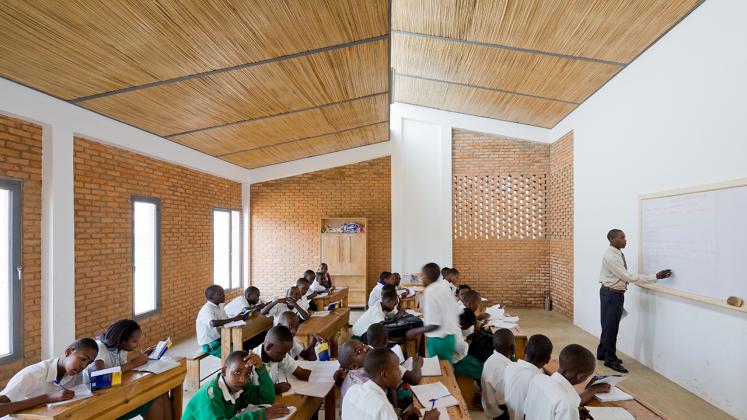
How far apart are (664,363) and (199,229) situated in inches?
319

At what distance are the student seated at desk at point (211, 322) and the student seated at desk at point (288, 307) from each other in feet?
1.47

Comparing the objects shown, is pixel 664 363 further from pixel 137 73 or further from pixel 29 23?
pixel 29 23

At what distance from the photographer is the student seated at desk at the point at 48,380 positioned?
2.59 m

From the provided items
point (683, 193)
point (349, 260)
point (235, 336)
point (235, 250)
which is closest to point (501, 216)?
point (349, 260)

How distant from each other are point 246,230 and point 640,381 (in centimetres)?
875

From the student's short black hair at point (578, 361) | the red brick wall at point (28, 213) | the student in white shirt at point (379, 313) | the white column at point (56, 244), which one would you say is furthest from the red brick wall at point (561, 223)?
the red brick wall at point (28, 213)

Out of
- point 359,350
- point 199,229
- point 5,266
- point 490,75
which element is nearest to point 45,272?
point 5,266

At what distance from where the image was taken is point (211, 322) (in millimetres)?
4941

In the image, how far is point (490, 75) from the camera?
7387 mm

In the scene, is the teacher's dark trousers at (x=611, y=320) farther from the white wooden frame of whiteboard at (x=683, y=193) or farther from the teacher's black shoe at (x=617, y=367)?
the white wooden frame of whiteboard at (x=683, y=193)

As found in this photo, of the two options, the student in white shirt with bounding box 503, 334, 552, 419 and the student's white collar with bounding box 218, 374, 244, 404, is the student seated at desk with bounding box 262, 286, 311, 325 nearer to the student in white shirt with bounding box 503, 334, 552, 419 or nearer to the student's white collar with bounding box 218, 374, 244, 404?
the student's white collar with bounding box 218, 374, 244, 404

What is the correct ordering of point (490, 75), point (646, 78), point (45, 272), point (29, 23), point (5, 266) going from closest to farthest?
1. point (29, 23)
2. point (5, 266)
3. point (45, 272)
4. point (646, 78)
5. point (490, 75)

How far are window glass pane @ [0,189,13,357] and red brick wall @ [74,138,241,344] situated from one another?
761mm

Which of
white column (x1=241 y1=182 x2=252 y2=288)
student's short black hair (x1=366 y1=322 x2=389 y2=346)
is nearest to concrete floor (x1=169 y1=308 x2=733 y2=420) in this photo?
student's short black hair (x1=366 y1=322 x2=389 y2=346)
